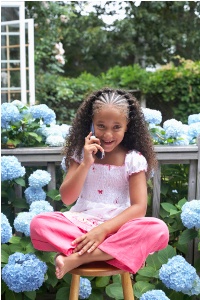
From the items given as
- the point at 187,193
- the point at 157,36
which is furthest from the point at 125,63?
the point at 187,193

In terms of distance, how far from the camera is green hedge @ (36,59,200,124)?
7824 mm

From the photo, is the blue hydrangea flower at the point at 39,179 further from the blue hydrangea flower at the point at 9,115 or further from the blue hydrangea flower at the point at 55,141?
the blue hydrangea flower at the point at 9,115

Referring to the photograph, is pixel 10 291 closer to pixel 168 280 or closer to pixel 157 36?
pixel 168 280

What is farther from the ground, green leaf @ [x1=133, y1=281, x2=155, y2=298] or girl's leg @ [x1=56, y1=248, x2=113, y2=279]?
girl's leg @ [x1=56, y1=248, x2=113, y2=279]

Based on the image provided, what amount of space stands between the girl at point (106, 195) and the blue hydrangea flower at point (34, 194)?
49 centimetres

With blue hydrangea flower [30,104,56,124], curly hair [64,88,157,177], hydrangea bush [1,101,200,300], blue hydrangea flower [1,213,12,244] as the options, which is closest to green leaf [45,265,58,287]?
hydrangea bush [1,101,200,300]

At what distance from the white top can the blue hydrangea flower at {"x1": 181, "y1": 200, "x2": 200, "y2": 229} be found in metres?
0.37

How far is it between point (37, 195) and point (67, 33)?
1096 cm

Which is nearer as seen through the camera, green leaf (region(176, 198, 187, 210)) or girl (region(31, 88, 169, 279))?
girl (region(31, 88, 169, 279))

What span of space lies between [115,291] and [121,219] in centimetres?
55

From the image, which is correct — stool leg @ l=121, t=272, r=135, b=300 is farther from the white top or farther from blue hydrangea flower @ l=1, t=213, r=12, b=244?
blue hydrangea flower @ l=1, t=213, r=12, b=244

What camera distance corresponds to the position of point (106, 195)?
1.84 metres

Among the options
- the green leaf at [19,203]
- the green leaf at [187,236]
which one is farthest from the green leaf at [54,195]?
the green leaf at [187,236]

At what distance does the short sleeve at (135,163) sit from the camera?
1.77 meters
